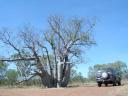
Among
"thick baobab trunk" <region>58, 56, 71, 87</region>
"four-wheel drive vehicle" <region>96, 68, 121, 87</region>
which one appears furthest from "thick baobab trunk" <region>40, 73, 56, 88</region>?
"four-wheel drive vehicle" <region>96, 68, 121, 87</region>

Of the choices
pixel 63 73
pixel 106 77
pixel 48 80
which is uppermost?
pixel 63 73

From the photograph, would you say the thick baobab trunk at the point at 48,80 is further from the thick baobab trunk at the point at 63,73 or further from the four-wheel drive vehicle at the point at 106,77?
the four-wheel drive vehicle at the point at 106,77

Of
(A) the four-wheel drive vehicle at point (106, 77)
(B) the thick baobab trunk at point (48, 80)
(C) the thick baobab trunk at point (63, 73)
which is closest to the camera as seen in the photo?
(A) the four-wheel drive vehicle at point (106, 77)

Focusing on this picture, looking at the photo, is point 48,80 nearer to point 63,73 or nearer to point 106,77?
point 63,73

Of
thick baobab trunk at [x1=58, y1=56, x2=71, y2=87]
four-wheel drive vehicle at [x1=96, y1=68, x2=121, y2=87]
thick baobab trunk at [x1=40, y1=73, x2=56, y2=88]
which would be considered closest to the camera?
four-wheel drive vehicle at [x1=96, y1=68, x2=121, y2=87]

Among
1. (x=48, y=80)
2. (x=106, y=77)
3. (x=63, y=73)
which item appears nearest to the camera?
(x=106, y=77)

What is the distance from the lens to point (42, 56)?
4969 cm

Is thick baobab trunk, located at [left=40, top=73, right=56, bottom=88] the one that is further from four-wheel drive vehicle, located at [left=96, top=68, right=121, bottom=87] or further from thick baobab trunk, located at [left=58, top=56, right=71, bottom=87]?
four-wheel drive vehicle, located at [left=96, top=68, right=121, bottom=87]

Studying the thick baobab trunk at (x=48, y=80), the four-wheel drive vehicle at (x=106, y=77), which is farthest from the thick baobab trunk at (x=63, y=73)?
the four-wheel drive vehicle at (x=106, y=77)

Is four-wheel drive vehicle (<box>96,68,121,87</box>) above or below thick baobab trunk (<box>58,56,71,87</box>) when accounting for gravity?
below

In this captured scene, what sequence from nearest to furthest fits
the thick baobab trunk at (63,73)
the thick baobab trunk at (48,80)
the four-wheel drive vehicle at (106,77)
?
the four-wheel drive vehicle at (106,77) < the thick baobab trunk at (48,80) < the thick baobab trunk at (63,73)

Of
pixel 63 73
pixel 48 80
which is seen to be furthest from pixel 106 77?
pixel 48 80

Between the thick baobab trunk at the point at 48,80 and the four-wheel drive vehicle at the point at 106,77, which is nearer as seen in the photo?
the four-wheel drive vehicle at the point at 106,77

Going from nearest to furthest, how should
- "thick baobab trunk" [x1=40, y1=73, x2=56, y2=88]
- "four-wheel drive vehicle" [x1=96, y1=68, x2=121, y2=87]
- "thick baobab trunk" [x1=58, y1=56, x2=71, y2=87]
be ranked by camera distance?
"four-wheel drive vehicle" [x1=96, y1=68, x2=121, y2=87] → "thick baobab trunk" [x1=40, y1=73, x2=56, y2=88] → "thick baobab trunk" [x1=58, y1=56, x2=71, y2=87]
